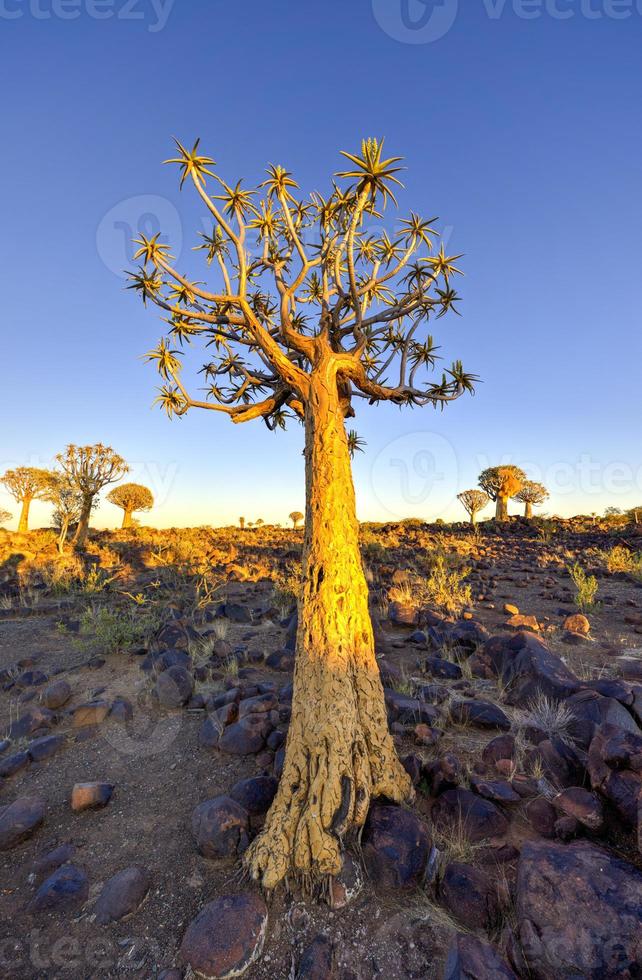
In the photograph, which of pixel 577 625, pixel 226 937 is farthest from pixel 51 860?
pixel 577 625

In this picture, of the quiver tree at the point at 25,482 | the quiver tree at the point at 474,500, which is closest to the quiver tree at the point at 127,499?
the quiver tree at the point at 25,482

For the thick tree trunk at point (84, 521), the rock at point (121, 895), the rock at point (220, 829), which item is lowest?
the rock at point (121, 895)

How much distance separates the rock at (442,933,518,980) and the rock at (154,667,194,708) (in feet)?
14.0

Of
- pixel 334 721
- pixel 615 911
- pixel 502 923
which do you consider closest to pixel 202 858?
pixel 334 721

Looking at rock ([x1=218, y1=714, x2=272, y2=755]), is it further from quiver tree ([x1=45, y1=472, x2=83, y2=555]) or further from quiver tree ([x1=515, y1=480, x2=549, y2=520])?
quiver tree ([x1=515, y1=480, x2=549, y2=520])

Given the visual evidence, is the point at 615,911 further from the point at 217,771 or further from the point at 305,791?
the point at 217,771

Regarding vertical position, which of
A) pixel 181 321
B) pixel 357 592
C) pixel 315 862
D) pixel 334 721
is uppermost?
pixel 181 321

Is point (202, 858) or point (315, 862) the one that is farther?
point (202, 858)

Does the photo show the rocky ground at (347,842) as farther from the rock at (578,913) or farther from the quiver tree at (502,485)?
the quiver tree at (502,485)

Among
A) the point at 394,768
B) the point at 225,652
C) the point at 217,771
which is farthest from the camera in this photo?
the point at 225,652

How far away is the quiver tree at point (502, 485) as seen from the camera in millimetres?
31078

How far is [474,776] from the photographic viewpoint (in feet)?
12.4

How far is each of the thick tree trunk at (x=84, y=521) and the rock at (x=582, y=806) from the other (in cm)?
2442

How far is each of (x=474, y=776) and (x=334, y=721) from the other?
147 centimetres
